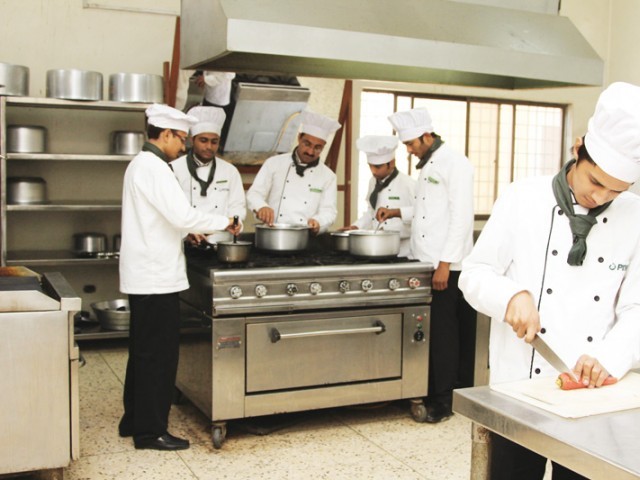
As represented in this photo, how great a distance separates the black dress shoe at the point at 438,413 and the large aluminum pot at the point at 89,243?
2884mm

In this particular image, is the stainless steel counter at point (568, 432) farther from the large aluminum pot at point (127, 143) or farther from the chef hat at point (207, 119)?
the large aluminum pot at point (127, 143)

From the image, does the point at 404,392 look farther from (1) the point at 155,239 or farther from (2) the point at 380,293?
(1) the point at 155,239

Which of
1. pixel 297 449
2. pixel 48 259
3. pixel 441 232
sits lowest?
pixel 297 449

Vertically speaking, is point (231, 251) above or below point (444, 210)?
below

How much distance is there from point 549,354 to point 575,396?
16 cm

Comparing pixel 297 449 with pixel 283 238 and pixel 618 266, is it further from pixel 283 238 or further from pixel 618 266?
pixel 618 266

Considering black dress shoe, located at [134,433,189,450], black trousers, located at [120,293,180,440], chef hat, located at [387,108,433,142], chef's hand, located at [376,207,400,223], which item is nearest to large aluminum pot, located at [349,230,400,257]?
chef's hand, located at [376,207,400,223]

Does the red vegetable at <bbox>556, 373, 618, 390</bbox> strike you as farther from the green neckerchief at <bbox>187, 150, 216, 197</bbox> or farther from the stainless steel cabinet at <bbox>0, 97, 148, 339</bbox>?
the stainless steel cabinet at <bbox>0, 97, 148, 339</bbox>

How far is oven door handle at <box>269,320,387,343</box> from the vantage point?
355cm

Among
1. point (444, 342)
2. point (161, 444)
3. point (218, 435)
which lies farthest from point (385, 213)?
point (161, 444)

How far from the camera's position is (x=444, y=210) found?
4062mm

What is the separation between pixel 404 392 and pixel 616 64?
5.66 m

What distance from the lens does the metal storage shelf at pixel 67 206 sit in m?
5.17

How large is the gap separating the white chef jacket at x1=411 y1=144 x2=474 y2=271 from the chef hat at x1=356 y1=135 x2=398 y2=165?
618 millimetres
